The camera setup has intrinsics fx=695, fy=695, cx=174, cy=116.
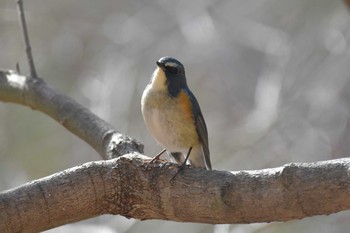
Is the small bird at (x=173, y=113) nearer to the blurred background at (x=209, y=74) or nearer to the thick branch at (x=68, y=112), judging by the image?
the thick branch at (x=68, y=112)

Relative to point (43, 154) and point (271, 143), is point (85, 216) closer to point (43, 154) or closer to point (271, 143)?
point (271, 143)

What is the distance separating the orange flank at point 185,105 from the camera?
126 inches

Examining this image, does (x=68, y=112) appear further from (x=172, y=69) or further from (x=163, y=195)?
(x=163, y=195)

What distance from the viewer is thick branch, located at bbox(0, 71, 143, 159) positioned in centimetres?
292

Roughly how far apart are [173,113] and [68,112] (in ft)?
1.63

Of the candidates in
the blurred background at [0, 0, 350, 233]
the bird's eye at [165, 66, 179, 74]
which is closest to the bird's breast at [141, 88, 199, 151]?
the bird's eye at [165, 66, 179, 74]

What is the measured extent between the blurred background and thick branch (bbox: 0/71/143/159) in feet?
5.81

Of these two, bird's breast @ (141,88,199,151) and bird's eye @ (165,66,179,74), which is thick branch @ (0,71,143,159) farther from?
bird's eye @ (165,66,179,74)

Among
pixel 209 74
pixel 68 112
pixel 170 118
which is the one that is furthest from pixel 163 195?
pixel 209 74

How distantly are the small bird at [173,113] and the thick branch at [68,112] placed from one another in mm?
233

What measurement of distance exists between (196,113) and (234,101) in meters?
3.79

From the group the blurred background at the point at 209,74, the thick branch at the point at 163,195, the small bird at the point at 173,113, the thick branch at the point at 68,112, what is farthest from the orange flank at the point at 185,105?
the blurred background at the point at 209,74

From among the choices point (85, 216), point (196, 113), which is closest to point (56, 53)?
point (196, 113)

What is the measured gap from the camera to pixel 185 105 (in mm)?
3213
